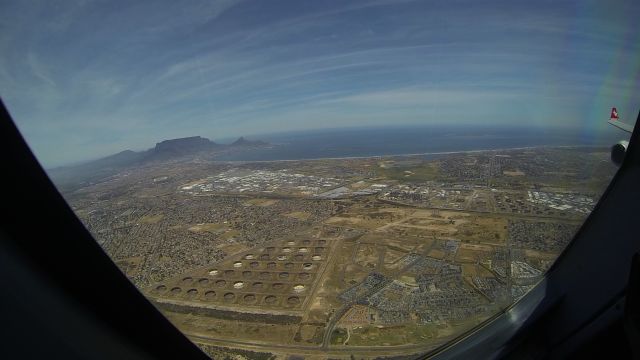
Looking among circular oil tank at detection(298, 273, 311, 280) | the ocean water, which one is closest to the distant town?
circular oil tank at detection(298, 273, 311, 280)

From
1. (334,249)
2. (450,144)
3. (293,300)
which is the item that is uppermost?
(450,144)

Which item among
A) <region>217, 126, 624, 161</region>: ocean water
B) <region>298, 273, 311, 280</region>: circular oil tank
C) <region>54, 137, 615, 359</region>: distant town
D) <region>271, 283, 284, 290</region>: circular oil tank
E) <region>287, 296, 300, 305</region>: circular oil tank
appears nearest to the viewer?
<region>54, 137, 615, 359</region>: distant town

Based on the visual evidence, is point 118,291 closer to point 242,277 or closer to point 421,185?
point 242,277

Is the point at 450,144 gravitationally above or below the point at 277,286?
above

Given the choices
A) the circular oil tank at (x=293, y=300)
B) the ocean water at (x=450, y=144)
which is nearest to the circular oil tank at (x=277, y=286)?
the circular oil tank at (x=293, y=300)

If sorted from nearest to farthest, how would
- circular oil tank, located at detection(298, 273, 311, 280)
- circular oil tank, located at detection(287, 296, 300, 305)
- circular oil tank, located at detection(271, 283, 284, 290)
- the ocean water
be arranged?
1. the ocean water
2. circular oil tank, located at detection(287, 296, 300, 305)
3. circular oil tank, located at detection(271, 283, 284, 290)
4. circular oil tank, located at detection(298, 273, 311, 280)

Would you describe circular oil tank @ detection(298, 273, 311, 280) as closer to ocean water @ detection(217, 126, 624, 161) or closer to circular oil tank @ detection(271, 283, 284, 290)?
circular oil tank @ detection(271, 283, 284, 290)

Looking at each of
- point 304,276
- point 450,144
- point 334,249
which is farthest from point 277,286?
point 450,144

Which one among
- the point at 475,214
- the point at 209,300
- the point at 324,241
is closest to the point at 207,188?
the point at 324,241

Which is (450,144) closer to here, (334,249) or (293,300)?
(334,249)

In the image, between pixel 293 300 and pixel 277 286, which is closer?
pixel 293 300

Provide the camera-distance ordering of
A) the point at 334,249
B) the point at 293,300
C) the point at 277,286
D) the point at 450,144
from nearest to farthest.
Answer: the point at 293,300, the point at 277,286, the point at 334,249, the point at 450,144
